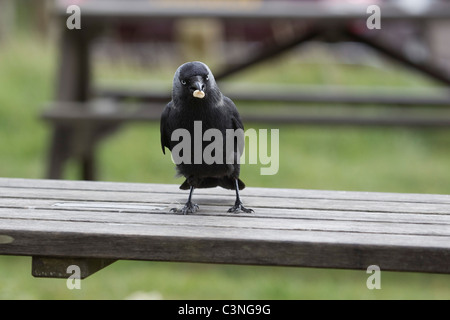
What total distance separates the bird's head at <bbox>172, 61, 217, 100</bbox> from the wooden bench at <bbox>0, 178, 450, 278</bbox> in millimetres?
367

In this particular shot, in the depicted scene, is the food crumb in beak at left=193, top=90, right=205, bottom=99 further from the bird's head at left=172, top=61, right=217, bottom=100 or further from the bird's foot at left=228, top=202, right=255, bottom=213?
the bird's foot at left=228, top=202, right=255, bottom=213

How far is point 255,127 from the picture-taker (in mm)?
7605

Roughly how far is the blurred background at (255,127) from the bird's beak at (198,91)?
6.27 feet

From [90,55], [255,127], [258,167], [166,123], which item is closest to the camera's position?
[166,123]

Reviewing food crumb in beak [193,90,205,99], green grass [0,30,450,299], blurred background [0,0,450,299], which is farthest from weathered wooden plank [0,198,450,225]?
green grass [0,30,450,299]

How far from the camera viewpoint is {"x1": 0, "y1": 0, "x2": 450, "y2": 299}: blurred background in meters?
4.47

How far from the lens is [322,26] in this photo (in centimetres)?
544

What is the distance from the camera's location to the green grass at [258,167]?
4.38 m

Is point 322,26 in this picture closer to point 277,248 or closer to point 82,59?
point 82,59

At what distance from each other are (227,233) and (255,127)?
223 inches

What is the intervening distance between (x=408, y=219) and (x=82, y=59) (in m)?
3.73

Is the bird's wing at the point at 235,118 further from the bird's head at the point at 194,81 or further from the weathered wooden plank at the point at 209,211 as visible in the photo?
the weathered wooden plank at the point at 209,211

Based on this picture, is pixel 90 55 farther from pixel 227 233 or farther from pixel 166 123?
pixel 227 233

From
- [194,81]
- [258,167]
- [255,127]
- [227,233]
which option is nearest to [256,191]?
[194,81]
